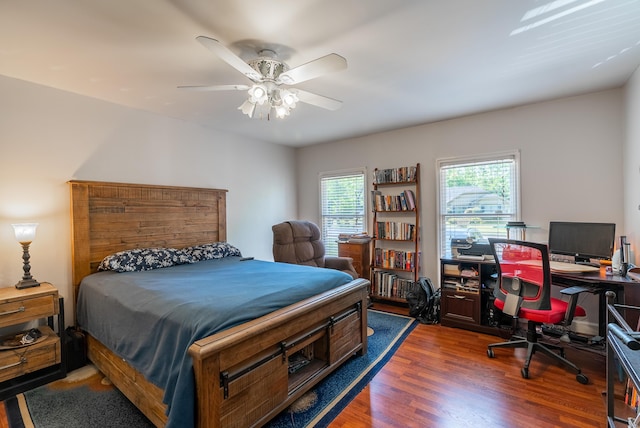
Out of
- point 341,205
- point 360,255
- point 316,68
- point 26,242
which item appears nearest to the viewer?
point 316,68

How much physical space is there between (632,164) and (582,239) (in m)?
0.76

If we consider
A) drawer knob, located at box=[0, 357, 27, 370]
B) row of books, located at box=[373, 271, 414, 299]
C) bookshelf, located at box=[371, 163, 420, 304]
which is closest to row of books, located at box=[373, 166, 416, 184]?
bookshelf, located at box=[371, 163, 420, 304]

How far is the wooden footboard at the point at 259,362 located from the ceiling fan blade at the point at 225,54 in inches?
59.1

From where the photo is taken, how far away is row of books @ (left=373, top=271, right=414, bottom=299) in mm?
3904

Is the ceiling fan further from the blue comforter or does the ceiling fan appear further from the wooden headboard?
the wooden headboard

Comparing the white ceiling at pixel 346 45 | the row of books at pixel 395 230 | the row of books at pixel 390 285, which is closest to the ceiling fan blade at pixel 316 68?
the white ceiling at pixel 346 45

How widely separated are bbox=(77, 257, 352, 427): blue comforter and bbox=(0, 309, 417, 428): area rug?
0.38m

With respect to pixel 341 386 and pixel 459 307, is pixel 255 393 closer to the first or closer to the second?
pixel 341 386

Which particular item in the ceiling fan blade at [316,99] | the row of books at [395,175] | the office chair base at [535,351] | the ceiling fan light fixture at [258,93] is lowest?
the office chair base at [535,351]

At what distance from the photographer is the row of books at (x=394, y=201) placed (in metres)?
3.97

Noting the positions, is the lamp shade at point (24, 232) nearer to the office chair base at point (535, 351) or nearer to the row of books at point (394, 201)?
the row of books at point (394, 201)

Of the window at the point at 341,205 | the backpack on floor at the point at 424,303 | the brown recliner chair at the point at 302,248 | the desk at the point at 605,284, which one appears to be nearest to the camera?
the desk at the point at 605,284

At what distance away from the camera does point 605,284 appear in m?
2.37

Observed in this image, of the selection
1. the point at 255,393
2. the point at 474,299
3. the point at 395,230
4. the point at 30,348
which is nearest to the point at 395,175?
the point at 395,230
